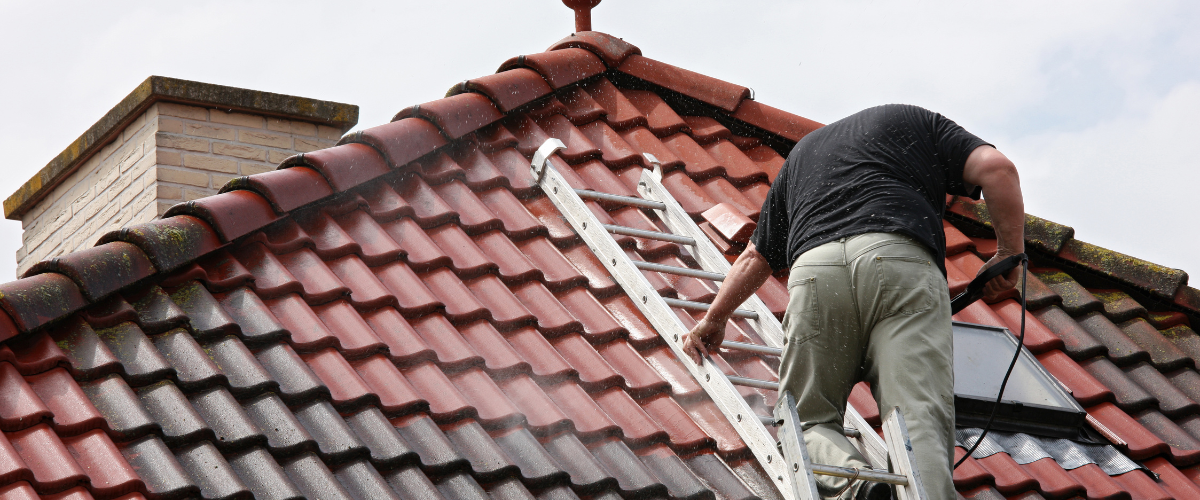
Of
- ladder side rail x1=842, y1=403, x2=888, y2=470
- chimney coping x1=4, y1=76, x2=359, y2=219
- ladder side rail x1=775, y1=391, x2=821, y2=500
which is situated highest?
chimney coping x1=4, y1=76, x2=359, y2=219

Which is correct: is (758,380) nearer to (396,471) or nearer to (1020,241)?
(1020,241)

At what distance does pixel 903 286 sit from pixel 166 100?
4.56 meters

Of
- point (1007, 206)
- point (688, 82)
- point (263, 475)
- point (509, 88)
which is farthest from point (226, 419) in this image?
point (688, 82)

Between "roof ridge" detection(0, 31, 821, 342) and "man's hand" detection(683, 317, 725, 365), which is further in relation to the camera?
"man's hand" detection(683, 317, 725, 365)

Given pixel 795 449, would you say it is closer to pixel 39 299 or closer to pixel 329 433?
pixel 329 433

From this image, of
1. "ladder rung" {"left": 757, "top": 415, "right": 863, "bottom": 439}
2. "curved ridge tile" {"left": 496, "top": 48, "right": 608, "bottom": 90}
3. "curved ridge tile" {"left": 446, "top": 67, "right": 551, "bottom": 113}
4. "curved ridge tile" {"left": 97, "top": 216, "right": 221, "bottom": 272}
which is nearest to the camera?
"ladder rung" {"left": 757, "top": 415, "right": 863, "bottom": 439}

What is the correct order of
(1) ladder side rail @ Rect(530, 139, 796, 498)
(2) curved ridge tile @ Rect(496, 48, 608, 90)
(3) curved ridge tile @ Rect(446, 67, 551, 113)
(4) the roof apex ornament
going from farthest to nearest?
(4) the roof apex ornament → (2) curved ridge tile @ Rect(496, 48, 608, 90) → (3) curved ridge tile @ Rect(446, 67, 551, 113) → (1) ladder side rail @ Rect(530, 139, 796, 498)

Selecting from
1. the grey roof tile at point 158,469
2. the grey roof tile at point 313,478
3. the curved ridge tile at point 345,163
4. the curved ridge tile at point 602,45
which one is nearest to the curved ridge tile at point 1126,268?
the curved ridge tile at point 602,45

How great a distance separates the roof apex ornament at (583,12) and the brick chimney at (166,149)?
1537 mm

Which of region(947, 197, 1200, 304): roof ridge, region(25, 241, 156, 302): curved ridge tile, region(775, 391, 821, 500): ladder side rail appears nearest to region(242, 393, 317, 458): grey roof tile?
region(25, 241, 156, 302): curved ridge tile

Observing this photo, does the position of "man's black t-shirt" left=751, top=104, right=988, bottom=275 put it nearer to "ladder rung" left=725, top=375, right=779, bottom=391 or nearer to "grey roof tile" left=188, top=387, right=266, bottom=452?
"ladder rung" left=725, top=375, right=779, bottom=391

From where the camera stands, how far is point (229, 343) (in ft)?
11.0

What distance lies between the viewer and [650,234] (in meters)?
4.43

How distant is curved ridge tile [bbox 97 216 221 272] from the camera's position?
3572 millimetres
